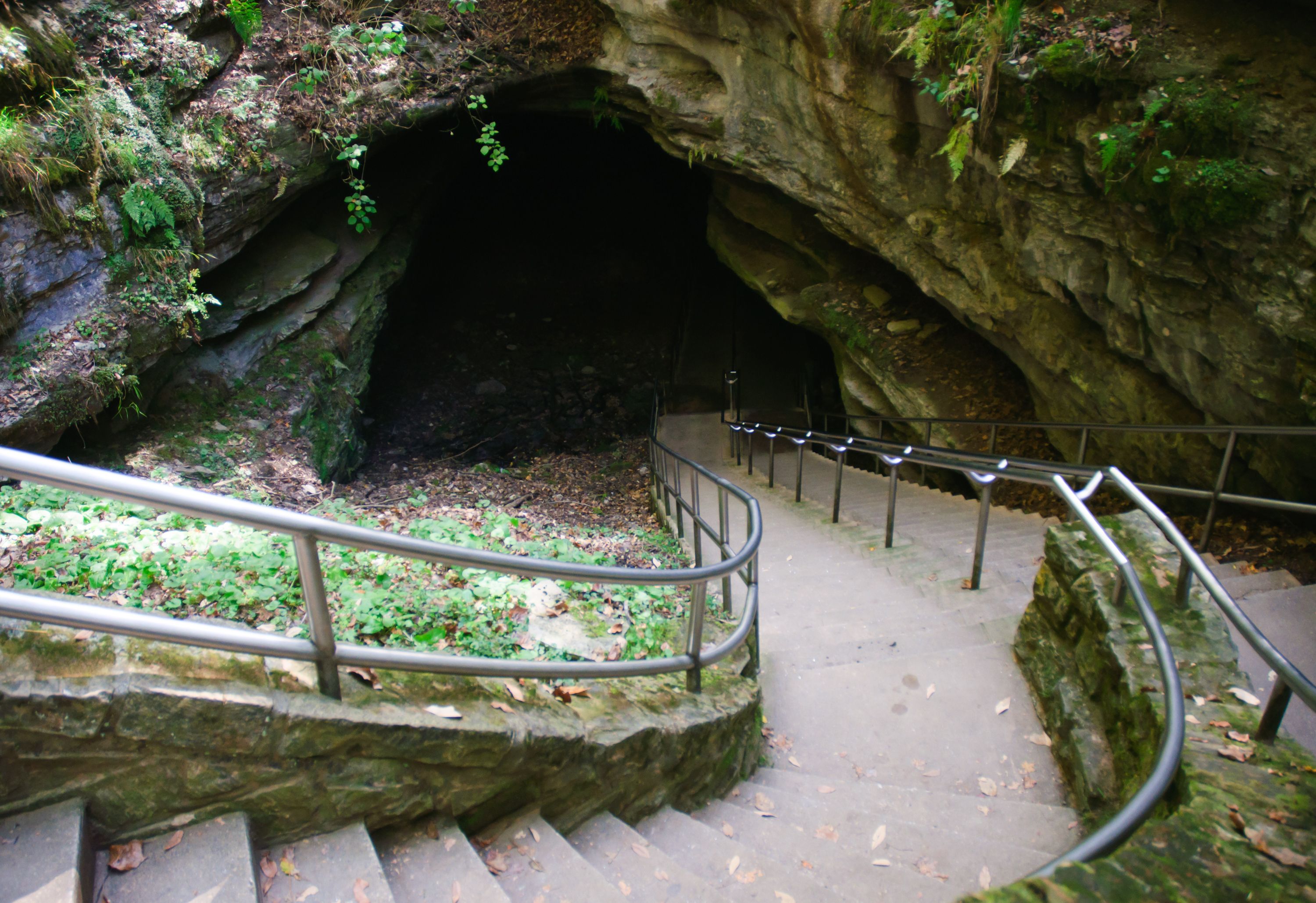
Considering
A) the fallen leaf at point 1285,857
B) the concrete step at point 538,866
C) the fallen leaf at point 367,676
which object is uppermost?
the fallen leaf at point 367,676

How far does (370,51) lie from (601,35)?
2.81 meters

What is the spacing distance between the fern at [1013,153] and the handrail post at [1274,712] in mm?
4131

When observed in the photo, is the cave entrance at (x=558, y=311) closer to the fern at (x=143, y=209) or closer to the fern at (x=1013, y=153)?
the fern at (x=143, y=209)

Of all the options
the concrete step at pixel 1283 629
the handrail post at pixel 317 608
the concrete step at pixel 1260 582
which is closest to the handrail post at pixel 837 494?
the concrete step at pixel 1260 582

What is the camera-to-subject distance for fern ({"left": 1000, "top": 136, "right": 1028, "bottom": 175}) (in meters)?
5.03

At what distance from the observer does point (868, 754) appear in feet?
10.6

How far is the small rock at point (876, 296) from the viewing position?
9250 mm

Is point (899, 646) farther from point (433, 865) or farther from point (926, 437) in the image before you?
point (926, 437)

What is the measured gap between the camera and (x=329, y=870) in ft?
5.49

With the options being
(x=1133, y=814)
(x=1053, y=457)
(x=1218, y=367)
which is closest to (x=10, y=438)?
(x=1133, y=814)

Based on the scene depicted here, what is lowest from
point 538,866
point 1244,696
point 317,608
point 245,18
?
point 538,866

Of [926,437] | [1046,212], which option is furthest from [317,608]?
[926,437]

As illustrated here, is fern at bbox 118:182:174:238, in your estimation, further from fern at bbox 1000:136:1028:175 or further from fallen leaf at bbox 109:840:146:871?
fern at bbox 1000:136:1028:175

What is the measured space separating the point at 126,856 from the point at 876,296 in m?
9.37
